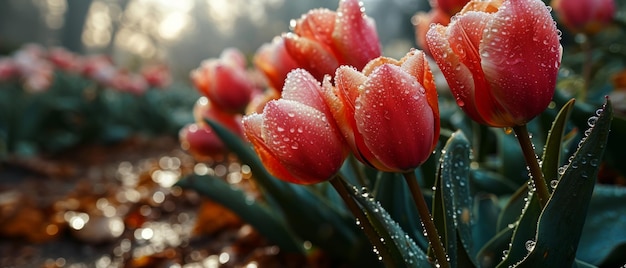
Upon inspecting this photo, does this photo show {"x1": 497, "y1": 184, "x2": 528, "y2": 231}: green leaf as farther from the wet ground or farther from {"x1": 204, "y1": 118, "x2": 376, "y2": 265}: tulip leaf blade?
the wet ground

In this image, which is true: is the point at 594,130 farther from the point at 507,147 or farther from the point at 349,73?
the point at 507,147

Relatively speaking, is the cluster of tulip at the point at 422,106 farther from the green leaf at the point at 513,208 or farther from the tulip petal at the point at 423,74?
the green leaf at the point at 513,208

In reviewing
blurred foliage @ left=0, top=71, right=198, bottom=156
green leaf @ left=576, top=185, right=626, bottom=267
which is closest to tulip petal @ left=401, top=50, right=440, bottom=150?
green leaf @ left=576, top=185, right=626, bottom=267

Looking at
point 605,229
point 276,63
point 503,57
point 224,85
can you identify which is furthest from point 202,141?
point 503,57

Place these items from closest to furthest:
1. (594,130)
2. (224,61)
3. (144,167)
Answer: (594,130)
(224,61)
(144,167)

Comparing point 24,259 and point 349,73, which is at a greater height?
point 349,73

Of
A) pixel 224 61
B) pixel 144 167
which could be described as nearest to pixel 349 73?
pixel 224 61
